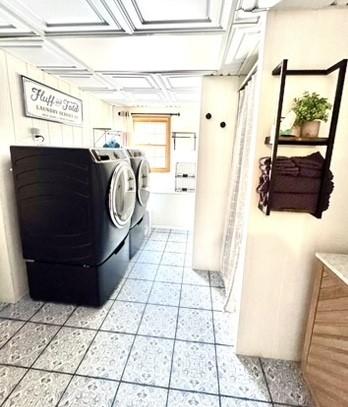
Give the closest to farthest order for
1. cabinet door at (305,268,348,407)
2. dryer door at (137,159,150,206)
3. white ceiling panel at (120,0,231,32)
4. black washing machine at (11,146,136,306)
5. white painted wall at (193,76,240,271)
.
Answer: cabinet door at (305,268,348,407) → white ceiling panel at (120,0,231,32) → black washing machine at (11,146,136,306) → white painted wall at (193,76,240,271) → dryer door at (137,159,150,206)

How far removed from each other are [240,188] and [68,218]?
1389 millimetres

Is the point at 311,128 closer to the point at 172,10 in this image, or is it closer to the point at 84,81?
the point at 172,10

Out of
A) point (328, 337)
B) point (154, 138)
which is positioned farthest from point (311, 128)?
point (154, 138)

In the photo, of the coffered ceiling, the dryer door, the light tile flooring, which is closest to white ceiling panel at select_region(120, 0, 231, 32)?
the coffered ceiling

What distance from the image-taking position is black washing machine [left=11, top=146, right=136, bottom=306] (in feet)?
6.01

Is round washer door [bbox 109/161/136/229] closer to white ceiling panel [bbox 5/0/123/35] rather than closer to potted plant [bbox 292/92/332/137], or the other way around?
white ceiling panel [bbox 5/0/123/35]

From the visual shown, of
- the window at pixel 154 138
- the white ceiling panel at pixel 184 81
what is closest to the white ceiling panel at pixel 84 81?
the white ceiling panel at pixel 184 81

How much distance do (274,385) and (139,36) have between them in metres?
2.33

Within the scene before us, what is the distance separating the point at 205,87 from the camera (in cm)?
235

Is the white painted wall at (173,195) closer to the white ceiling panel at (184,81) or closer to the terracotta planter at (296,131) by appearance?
the white ceiling panel at (184,81)

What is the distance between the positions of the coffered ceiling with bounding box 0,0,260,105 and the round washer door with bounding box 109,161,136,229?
34.9 inches

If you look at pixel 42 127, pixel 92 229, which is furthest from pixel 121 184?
pixel 42 127

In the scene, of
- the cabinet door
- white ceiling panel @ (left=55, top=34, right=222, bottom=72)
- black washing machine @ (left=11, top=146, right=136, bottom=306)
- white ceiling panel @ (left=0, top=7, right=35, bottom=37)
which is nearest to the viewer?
the cabinet door

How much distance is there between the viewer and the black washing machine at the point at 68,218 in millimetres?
1832
